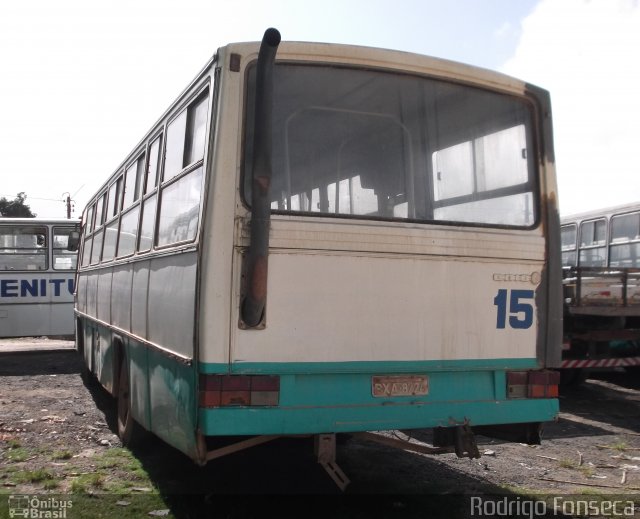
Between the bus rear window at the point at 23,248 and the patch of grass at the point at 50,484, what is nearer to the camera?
the patch of grass at the point at 50,484

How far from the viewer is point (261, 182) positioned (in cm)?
419

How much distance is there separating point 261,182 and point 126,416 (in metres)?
3.84

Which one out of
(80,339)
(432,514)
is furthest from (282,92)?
(80,339)

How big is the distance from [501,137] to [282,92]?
5.68ft

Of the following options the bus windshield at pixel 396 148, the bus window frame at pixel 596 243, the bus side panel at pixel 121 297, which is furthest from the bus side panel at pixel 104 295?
the bus window frame at pixel 596 243

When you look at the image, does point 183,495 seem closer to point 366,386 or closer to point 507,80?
point 366,386

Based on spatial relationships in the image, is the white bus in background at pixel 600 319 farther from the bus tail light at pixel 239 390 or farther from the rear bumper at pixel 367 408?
the bus tail light at pixel 239 390

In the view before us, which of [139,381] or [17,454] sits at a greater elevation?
[139,381]

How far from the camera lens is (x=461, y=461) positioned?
21.7 ft

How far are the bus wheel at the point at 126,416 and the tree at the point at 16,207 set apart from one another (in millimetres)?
57297

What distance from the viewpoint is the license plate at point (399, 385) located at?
4590 millimetres

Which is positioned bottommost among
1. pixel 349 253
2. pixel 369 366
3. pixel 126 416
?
pixel 126 416

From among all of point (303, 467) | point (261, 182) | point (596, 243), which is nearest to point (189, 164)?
point (261, 182)

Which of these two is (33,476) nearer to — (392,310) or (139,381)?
(139,381)
